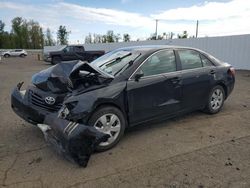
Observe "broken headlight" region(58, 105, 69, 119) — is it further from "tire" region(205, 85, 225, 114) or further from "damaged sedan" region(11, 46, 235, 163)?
"tire" region(205, 85, 225, 114)

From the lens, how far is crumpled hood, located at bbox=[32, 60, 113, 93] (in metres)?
4.01

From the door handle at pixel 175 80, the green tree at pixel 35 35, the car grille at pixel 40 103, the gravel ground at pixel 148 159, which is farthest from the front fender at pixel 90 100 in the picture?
the green tree at pixel 35 35

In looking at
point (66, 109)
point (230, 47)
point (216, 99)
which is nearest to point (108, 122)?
point (66, 109)

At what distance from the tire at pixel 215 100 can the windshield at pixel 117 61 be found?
6.81ft

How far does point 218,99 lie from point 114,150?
3.04 metres

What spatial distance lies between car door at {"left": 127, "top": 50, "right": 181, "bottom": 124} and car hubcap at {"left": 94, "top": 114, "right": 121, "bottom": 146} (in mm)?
315

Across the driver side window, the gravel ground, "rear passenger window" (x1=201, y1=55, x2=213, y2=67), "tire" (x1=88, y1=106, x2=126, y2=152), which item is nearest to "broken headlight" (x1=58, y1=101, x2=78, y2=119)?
"tire" (x1=88, y1=106, x2=126, y2=152)

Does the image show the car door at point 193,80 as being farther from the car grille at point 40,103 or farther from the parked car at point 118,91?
the car grille at point 40,103

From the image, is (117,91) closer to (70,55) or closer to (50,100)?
(50,100)

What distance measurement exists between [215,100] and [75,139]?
363 cm

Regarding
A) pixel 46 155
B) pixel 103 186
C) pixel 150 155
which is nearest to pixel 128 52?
pixel 150 155

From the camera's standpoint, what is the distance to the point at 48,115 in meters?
3.75

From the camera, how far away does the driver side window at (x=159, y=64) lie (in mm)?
4402

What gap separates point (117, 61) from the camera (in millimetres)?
4621
